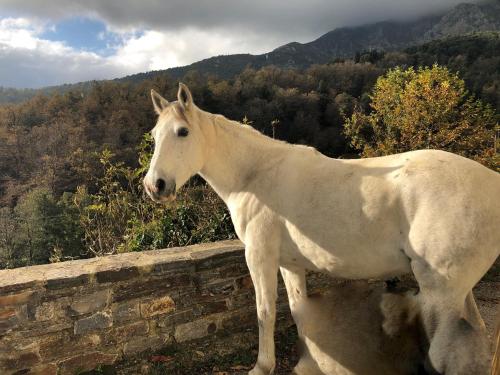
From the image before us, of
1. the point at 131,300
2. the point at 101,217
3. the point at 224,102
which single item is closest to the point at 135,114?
the point at 224,102

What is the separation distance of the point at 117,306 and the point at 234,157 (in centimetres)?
165

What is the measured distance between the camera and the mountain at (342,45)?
6234 centimetres

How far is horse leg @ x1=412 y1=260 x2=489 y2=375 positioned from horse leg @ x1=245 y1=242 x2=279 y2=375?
100cm

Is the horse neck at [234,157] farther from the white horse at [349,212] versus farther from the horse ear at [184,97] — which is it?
the horse ear at [184,97]

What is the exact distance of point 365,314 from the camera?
2.95 meters

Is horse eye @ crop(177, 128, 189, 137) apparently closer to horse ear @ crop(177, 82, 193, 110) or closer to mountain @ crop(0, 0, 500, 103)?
horse ear @ crop(177, 82, 193, 110)

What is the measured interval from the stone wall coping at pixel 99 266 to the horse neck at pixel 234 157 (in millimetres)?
860

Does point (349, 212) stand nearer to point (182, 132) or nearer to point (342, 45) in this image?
point (182, 132)

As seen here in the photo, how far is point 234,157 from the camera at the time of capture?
10.0 feet

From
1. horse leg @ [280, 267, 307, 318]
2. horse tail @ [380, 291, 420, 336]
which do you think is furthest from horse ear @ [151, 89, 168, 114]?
horse tail @ [380, 291, 420, 336]

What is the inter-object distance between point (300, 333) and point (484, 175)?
187 cm

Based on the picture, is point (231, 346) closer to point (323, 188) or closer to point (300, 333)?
point (300, 333)

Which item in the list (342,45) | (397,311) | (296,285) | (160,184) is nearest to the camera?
(160,184)

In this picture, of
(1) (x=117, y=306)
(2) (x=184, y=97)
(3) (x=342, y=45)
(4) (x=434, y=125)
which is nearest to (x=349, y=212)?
(2) (x=184, y=97)
